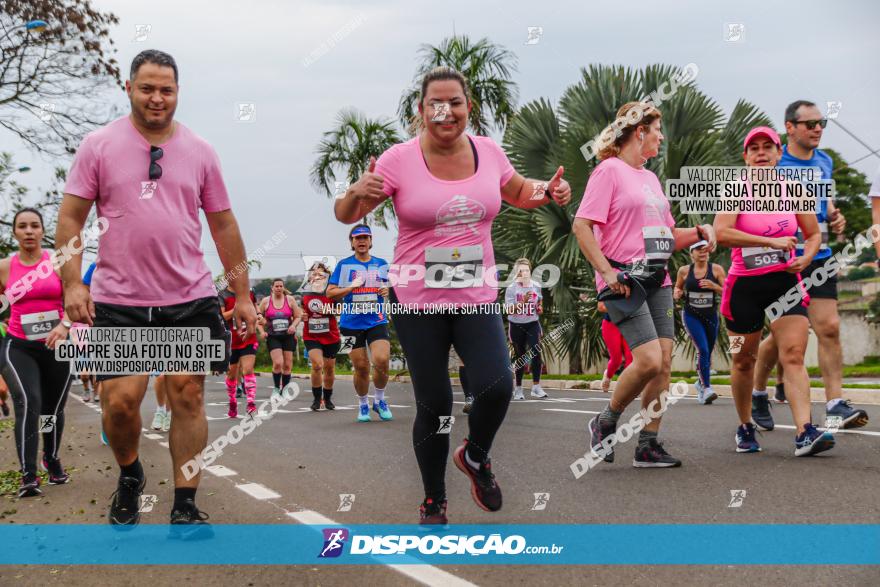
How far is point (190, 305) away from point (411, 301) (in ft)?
3.56

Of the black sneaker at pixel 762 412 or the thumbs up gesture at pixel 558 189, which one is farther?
the black sneaker at pixel 762 412

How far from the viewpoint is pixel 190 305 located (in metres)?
4.35

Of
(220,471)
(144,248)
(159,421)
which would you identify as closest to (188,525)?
(144,248)

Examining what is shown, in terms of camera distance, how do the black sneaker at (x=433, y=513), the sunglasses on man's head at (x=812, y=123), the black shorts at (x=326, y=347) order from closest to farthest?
the black sneaker at (x=433, y=513) → the sunglasses on man's head at (x=812, y=123) → the black shorts at (x=326, y=347)

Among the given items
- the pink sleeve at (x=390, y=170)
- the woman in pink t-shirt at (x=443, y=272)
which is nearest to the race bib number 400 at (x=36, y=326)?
the woman in pink t-shirt at (x=443, y=272)

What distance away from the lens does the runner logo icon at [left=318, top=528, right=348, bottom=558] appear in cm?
397

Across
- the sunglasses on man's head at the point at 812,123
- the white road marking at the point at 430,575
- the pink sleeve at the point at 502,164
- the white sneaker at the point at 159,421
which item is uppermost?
the sunglasses on man's head at the point at 812,123

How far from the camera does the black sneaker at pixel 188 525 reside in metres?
4.30

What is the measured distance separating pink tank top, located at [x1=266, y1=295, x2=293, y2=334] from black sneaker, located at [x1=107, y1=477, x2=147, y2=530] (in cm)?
886

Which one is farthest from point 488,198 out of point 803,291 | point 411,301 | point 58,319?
point 58,319

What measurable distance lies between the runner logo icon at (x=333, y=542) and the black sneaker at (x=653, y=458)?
7.74ft

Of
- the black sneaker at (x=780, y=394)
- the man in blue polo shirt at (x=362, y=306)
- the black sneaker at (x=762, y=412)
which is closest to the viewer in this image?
the black sneaker at (x=762, y=412)

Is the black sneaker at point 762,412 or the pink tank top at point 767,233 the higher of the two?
the pink tank top at point 767,233

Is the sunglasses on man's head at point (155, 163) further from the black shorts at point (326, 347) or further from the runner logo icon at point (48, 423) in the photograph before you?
the black shorts at point (326, 347)
